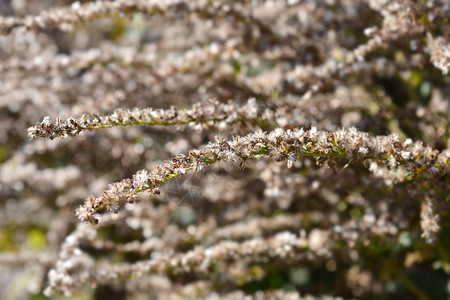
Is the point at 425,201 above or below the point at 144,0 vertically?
below

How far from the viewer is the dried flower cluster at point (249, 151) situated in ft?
3.46

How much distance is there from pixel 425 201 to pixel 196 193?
0.51 meters

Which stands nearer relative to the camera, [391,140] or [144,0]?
[391,140]

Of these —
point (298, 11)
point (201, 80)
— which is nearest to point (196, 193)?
point (201, 80)

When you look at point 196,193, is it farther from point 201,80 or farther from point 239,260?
point 201,80

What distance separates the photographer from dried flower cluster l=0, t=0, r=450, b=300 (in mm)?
1056

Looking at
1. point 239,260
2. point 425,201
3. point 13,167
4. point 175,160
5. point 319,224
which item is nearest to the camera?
point 175,160

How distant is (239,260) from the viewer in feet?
4.46

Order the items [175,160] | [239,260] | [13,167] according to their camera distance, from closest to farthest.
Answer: [175,160]
[239,260]
[13,167]

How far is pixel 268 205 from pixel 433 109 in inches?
21.7

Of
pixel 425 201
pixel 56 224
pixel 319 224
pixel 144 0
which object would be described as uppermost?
pixel 144 0

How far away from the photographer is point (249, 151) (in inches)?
33.9

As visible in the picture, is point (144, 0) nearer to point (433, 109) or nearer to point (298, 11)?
point (298, 11)

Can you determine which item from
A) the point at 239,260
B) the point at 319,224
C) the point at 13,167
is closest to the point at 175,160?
the point at 239,260
